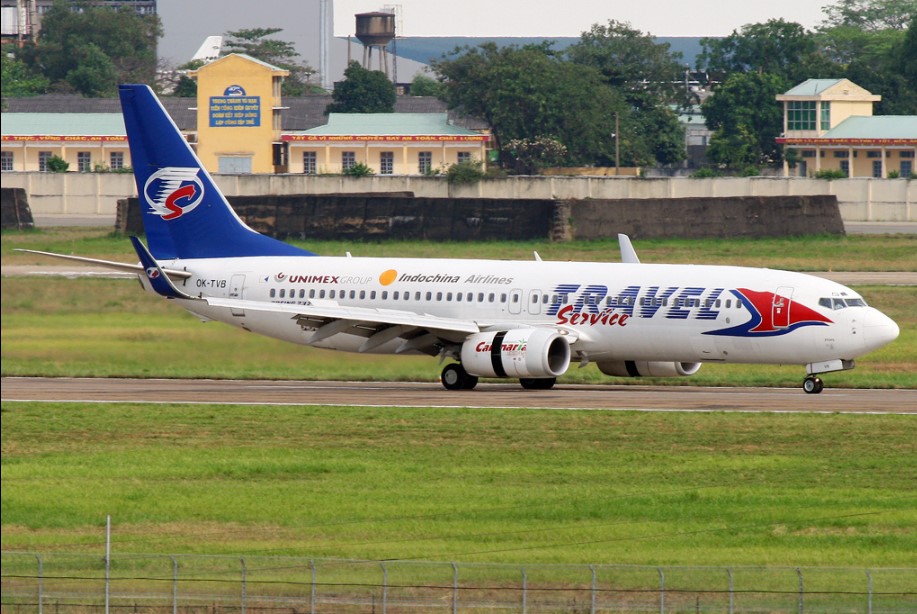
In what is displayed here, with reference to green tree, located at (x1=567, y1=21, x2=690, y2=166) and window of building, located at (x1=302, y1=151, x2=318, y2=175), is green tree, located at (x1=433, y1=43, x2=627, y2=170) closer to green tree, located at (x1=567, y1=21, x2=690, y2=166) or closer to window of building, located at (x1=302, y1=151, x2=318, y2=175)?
green tree, located at (x1=567, y1=21, x2=690, y2=166)

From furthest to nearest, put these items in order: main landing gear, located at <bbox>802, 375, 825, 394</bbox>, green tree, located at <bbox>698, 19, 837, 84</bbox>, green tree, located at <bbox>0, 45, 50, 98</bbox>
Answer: green tree, located at <bbox>698, 19, 837, 84</bbox>
green tree, located at <bbox>0, 45, 50, 98</bbox>
main landing gear, located at <bbox>802, 375, 825, 394</bbox>

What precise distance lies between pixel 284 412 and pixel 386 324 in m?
5.46

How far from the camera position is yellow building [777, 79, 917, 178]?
145m

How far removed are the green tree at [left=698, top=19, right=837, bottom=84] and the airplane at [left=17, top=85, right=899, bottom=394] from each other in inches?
4320

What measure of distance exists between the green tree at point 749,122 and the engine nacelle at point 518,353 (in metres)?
105

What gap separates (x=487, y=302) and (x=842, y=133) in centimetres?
9807

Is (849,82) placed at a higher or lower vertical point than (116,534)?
higher

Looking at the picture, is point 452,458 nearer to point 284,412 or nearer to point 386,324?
point 284,412

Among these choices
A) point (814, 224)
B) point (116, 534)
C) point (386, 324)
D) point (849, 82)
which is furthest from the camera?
point (849, 82)

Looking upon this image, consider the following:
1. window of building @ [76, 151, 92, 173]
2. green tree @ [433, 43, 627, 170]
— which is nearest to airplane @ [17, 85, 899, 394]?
window of building @ [76, 151, 92, 173]

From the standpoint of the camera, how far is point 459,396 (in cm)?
5384

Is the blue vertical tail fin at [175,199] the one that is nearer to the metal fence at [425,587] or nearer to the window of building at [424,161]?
the metal fence at [425,587]

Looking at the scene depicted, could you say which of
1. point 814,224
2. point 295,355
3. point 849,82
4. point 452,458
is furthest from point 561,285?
point 849,82

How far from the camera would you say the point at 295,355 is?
37.3 m
